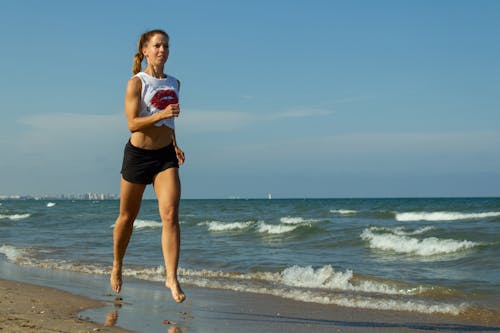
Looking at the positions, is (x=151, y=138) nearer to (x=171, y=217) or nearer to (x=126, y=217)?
(x=171, y=217)

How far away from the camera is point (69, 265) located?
10930mm

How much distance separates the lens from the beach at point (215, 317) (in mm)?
5062

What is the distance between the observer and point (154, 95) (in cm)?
493

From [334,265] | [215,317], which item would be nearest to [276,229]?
[334,265]

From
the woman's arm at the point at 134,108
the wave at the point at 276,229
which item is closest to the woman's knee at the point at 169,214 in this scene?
the woman's arm at the point at 134,108

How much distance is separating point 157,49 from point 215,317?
7.90ft

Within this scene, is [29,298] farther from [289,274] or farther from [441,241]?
[441,241]

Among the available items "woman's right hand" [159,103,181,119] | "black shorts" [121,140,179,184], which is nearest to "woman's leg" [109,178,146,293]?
"black shorts" [121,140,179,184]

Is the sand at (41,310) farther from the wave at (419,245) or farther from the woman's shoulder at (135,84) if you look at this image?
the wave at (419,245)

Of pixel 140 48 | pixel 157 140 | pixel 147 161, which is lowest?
pixel 147 161

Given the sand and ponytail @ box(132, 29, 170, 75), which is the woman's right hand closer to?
ponytail @ box(132, 29, 170, 75)

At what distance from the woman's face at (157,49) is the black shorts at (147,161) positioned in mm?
653

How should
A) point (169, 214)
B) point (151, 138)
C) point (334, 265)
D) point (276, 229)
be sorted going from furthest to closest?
→ 1. point (276, 229)
2. point (334, 265)
3. point (151, 138)
4. point (169, 214)

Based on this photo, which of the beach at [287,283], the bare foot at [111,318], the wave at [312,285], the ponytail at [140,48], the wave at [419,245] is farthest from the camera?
the wave at [419,245]
